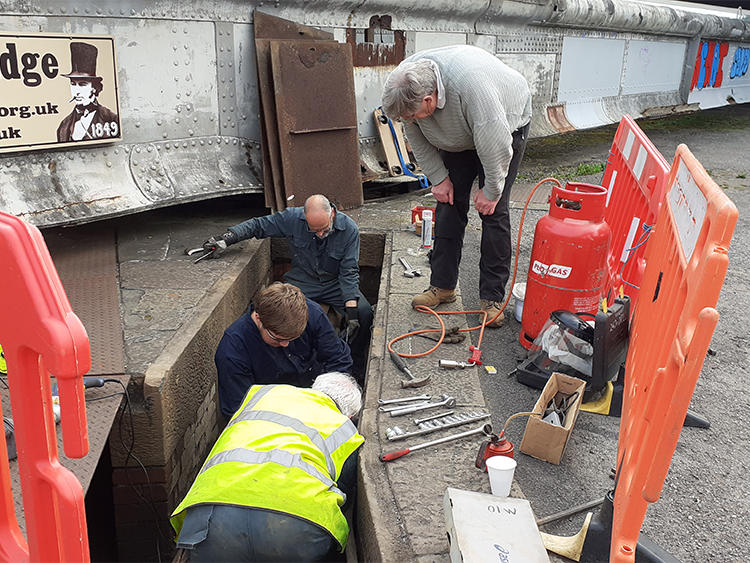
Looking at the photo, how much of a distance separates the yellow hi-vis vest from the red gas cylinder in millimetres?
1823

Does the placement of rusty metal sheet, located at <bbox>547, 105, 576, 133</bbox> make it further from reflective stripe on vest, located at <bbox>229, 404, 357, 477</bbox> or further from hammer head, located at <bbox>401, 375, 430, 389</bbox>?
reflective stripe on vest, located at <bbox>229, 404, 357, 477</bbox>

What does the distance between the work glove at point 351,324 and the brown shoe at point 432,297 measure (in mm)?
809

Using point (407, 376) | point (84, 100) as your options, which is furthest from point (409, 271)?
point (84, 100)

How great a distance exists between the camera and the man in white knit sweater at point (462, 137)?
12.2 ft

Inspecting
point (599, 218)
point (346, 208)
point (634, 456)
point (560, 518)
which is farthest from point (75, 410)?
point (346, 208)

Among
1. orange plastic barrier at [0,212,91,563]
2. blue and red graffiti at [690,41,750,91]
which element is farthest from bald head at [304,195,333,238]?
blue and red graffiti at [690,41,750,91]

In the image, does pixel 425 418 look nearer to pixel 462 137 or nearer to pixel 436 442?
pixel 436 442

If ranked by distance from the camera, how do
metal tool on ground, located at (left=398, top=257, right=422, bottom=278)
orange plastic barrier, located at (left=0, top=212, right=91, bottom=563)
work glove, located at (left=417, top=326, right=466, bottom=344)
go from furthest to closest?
metal tool on ground, located at (left=398, top=257, right=422, bottom=278), work glove, located at (left=417, top=326, right=466, bottom=344), orange plastic barrier, located at (left=0, top=212, right=91, bottom=563)

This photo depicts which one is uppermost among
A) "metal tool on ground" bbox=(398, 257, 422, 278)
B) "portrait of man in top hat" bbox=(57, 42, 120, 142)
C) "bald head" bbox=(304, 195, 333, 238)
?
"portrait of man in top hat" bbox=(57, 42, 120, 142)

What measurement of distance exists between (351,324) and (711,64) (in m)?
15.3

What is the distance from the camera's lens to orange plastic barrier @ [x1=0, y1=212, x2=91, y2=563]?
1152 mm

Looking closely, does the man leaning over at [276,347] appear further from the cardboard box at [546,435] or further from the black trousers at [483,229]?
the cardboard box at [546,435]

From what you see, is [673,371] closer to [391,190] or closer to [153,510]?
[153,510]

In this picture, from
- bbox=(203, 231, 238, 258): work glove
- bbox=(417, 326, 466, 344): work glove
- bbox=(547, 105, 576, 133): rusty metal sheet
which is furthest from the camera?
bbox=(547, 105, 576, 133): rusty metal sheet
